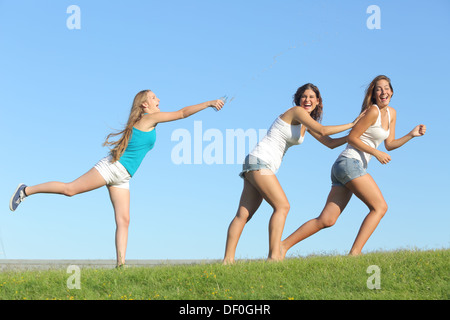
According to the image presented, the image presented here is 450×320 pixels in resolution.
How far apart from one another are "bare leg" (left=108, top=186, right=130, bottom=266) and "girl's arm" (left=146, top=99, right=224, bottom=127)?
1.15 m

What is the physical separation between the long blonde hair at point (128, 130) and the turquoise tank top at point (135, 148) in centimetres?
7

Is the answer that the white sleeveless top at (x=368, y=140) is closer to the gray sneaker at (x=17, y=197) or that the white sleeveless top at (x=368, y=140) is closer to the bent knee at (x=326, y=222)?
the bent knee at (x=326, y=222)

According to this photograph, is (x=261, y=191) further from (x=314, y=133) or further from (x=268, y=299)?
(x=268, y=299)

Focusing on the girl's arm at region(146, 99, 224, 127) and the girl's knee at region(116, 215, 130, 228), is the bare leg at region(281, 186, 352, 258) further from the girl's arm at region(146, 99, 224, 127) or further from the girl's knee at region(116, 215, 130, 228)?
the girl's knee at region(116, 215, 130, 228)

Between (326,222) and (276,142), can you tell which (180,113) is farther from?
(326,222)

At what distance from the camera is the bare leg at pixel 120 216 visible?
809 cm

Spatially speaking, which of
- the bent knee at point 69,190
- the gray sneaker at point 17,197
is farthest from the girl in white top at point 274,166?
the gray sneaker at point 17,197

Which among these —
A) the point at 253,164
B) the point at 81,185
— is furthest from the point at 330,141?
the point at 81,185

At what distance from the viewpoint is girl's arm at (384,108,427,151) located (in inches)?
324

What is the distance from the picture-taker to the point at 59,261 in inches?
456

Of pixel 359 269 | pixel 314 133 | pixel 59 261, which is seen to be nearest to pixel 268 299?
pixel 359 269
